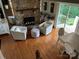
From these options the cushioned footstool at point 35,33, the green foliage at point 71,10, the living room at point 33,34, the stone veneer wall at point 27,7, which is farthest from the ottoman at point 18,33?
the green foliage at point 71,10

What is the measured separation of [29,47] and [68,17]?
2801 millimetres

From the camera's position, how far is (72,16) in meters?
6.16

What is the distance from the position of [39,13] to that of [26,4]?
97 cm

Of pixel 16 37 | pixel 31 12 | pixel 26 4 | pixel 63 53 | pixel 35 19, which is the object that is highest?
pixel 26 4

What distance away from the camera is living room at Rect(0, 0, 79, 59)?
4.57 metres

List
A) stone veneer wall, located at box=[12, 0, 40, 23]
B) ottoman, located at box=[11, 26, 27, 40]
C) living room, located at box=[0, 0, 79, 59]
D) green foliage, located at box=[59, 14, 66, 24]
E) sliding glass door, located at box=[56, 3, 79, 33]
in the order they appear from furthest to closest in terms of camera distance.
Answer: green foliage, located at box=[59, 14, 66, 24]
stone veneer wall, located at box=[12, 0, 40, 23]
sliding glass door, located at box=[56, 3, 79, 33]
ottoman, located at box=[11, 26, 27, 40]
living room, located at box=[0, 0, 79, 59]

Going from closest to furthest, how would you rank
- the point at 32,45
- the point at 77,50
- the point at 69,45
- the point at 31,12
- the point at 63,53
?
1. the point at 77,50
2. the point at 69,45
3. the point at 63,53
4. the point at 32,45
5. the point at 31,12

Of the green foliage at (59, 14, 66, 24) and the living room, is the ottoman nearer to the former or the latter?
the living room

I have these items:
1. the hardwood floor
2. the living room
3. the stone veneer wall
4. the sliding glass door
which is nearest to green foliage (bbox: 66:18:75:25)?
the sliding glass door

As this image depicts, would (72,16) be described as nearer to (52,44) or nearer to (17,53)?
(52,44)

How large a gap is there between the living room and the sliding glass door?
0.26 metres

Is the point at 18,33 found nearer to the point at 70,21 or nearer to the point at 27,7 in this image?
the point at 27,7

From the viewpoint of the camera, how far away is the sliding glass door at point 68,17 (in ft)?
19.4

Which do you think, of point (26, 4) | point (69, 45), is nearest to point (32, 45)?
point (69, 45)
